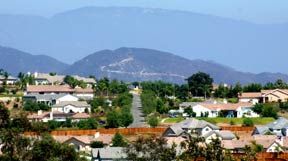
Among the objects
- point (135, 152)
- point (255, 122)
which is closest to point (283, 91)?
point (255, 122)

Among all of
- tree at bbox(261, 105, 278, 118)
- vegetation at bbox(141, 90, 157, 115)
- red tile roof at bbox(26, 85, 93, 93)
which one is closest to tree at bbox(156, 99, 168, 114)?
vegetation at bbox(141, 90, 157, 115)

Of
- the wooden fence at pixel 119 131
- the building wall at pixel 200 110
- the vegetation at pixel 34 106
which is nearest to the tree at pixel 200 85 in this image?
the building wall at pixel 200 110

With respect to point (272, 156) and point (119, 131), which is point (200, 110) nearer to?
point (119, 131)

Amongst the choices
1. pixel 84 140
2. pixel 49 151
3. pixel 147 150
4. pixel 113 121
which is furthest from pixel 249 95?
pixel 49 151

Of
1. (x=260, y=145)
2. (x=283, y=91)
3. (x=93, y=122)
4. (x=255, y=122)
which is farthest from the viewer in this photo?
(x=283, y=91)

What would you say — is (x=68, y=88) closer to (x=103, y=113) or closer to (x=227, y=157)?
(x=103, y=113)

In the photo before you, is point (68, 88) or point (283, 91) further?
point (68, 88)
